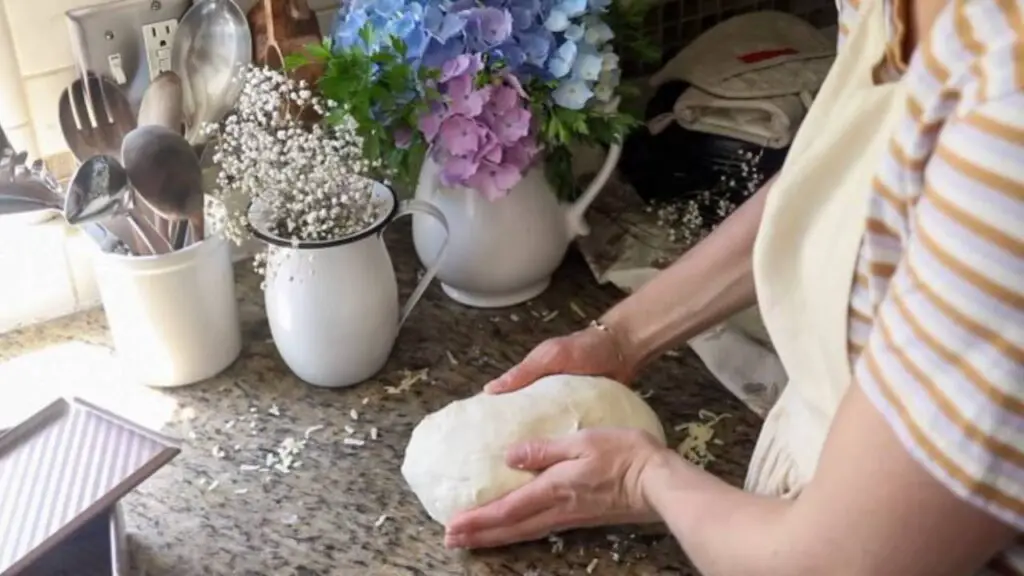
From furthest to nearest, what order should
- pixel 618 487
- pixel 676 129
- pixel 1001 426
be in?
pixel 676 129 → pixel 618 487 → pixel 1001 426

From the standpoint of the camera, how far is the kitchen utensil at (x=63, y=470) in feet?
2.47

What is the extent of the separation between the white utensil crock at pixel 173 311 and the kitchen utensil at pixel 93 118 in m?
0.11

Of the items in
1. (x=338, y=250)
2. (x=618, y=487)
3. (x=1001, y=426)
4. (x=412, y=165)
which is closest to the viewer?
(x=1001, y=426)

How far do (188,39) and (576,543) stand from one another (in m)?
0.55

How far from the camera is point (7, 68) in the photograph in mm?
985

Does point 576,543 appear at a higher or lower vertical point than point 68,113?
lower

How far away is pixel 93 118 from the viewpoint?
0.97m

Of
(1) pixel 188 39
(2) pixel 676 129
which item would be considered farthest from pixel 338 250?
(2) pixel 676 129

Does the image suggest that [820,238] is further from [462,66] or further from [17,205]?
[17,205]

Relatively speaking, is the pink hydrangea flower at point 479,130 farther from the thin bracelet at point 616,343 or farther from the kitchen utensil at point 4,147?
the kitchen utensil at point 4,147

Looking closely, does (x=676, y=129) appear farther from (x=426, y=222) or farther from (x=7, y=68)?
(x=7, y=68)

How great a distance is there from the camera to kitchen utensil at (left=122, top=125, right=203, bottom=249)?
85 cm

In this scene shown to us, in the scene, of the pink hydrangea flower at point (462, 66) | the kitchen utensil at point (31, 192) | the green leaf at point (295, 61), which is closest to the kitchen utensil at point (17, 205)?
the kitchen utensil at point (31, 192)

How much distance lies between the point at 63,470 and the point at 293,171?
0.28 metres
